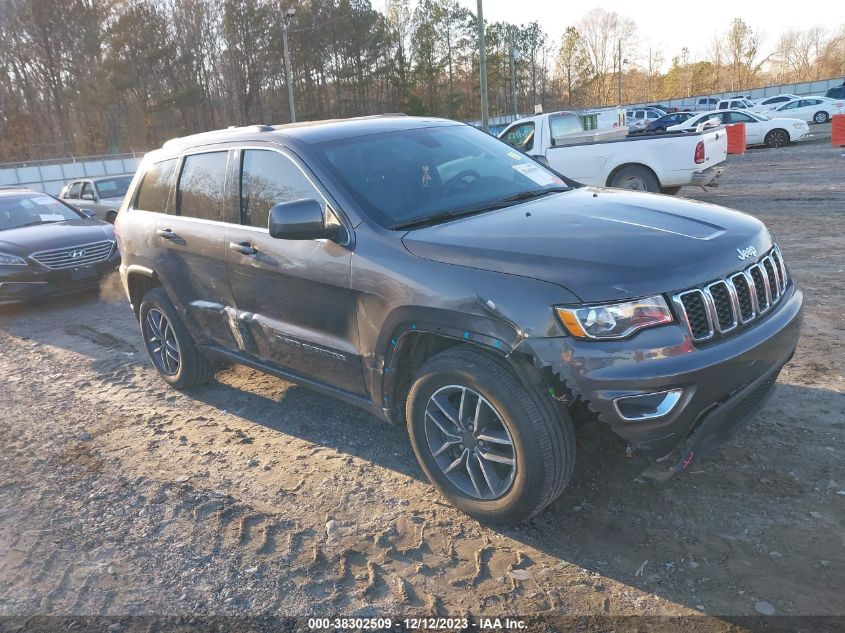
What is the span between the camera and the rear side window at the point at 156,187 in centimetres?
496

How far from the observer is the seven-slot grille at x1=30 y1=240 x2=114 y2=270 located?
855 cm

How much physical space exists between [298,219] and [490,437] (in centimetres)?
143

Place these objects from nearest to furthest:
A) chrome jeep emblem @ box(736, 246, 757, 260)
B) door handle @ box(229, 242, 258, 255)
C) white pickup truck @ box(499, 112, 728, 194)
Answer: chrome jeep emblem @ box(736, 246, 757, 260) < door handle @ box(229, 242, 258, 255) < white pickup truck @ box(499, 112, 728, 194)

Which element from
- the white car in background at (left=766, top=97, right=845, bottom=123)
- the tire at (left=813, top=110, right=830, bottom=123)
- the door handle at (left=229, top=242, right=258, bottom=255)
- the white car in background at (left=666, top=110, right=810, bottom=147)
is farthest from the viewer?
the tire at (left=813, top=110, right=830, bottom=123)

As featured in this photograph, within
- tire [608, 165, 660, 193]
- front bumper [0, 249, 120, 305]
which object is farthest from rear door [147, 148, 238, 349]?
tire [608, 165, 660, 193]

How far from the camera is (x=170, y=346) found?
5293 millimetres

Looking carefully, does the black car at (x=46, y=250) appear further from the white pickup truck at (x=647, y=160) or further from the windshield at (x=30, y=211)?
the white pickup truck at (x=647, y=160)

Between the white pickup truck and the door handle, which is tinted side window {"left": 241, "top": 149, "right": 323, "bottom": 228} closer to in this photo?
the door handle

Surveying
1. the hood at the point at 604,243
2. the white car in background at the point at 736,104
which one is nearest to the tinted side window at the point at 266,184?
the hood at the point at 604,243

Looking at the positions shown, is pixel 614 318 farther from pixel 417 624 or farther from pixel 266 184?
pixel 266 184

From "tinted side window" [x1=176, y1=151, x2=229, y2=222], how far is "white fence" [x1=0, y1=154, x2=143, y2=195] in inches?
1132

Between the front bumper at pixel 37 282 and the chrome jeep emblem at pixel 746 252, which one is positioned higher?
the chrome jeep emblem at pixel 746 252

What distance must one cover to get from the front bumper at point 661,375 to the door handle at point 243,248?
6.59 feet

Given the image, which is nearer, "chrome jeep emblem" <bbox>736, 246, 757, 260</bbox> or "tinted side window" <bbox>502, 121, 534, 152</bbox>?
"chrome jeep emblem" <bbox>736, 246, 757, 260</bbox>
